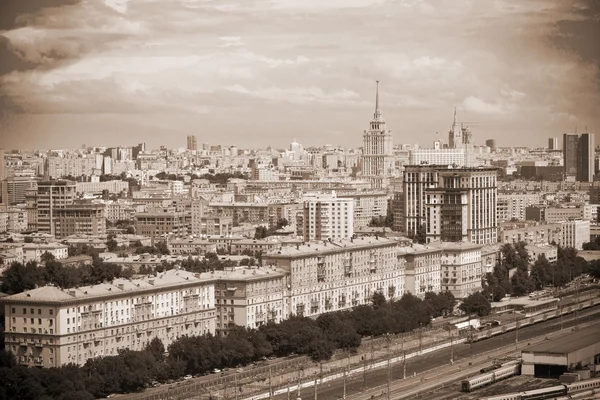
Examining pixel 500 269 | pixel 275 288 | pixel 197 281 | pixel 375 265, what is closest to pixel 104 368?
pixel 197 281

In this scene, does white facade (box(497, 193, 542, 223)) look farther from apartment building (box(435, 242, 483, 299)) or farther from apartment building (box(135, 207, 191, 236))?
apartment building (box(435, 242, 483, 299))

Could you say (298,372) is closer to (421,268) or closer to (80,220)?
(421,268)

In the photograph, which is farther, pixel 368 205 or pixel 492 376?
pixel 368 205

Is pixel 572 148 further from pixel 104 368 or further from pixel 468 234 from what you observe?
pixel 104 368

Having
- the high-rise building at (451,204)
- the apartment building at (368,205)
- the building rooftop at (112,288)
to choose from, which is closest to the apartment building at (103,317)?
the building rooftop at (112,288)

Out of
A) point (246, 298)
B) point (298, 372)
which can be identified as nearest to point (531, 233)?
point (246, 298)

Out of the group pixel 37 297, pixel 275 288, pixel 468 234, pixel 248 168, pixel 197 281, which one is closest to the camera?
pixel 37 297
